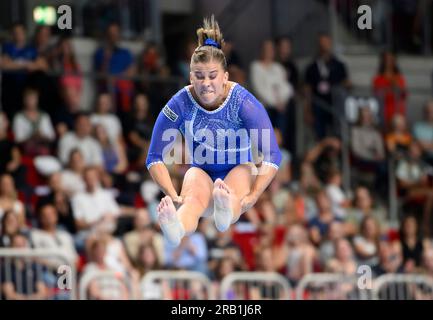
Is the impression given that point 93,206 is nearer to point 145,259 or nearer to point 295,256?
point 145,259

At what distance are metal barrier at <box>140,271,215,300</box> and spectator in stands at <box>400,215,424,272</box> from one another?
7.65 ft

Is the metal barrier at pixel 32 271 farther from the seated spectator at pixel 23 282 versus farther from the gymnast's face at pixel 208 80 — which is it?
the gymnast's face at pixel 208 80

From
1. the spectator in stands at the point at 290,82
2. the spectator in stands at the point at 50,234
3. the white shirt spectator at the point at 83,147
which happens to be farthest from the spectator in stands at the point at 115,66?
the spectator in stands at the point at 50,234

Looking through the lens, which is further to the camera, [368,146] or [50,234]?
[368,146]

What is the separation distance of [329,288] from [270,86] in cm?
268

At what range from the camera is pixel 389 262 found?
1158 centimetres

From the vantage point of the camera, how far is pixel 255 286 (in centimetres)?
1048

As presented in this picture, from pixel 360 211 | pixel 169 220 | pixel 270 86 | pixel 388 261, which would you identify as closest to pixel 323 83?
pixel 270 86

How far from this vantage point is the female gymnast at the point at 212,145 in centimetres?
705

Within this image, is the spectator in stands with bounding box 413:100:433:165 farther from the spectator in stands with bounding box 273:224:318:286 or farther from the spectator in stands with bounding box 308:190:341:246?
the spectator in stands with bounding box 273:224:318:286

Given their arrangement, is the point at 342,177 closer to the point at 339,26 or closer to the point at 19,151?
the point at 339,26

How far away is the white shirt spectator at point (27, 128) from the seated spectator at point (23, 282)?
2026mm

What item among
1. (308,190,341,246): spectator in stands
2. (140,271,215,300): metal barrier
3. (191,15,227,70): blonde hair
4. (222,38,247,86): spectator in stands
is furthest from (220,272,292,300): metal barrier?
(191,15,227,70): blonde hair
